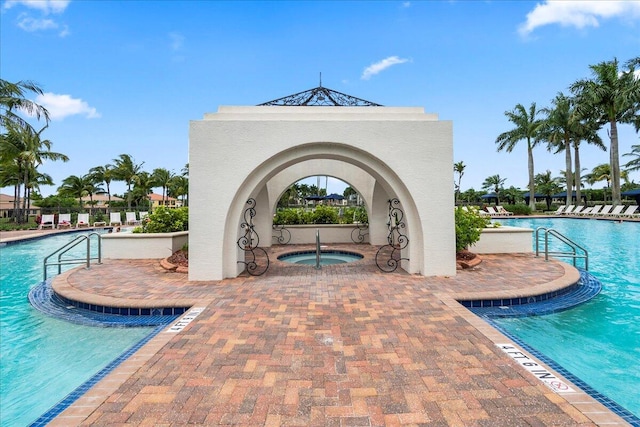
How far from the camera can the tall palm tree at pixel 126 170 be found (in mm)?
42219

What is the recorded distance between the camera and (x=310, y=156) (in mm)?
7855

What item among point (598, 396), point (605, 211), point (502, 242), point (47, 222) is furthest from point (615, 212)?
point (47, 222)

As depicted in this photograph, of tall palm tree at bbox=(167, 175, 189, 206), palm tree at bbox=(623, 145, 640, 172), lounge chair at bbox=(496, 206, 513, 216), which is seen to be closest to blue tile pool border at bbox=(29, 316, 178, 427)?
lounge chair at bbox=(496, 206, 513, 216)

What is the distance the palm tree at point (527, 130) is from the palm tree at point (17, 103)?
43289mm

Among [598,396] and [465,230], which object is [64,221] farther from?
→ [598,396]

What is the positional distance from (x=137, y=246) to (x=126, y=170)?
38.6m

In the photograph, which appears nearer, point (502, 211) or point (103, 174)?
point (502, 211)

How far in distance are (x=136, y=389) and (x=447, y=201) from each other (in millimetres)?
7000

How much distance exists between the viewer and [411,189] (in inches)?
290

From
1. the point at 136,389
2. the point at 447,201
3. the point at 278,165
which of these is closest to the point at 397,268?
the point at 447,201

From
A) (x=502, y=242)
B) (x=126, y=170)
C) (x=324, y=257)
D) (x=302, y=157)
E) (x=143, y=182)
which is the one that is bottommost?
(x=324, y=257)

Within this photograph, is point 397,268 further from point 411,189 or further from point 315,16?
point 315,16

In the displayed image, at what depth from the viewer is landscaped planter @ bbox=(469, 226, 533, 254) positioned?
34.8 feet

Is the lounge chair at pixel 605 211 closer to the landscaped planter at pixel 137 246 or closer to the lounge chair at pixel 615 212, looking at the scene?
the lounge chair at pixel 615 212
